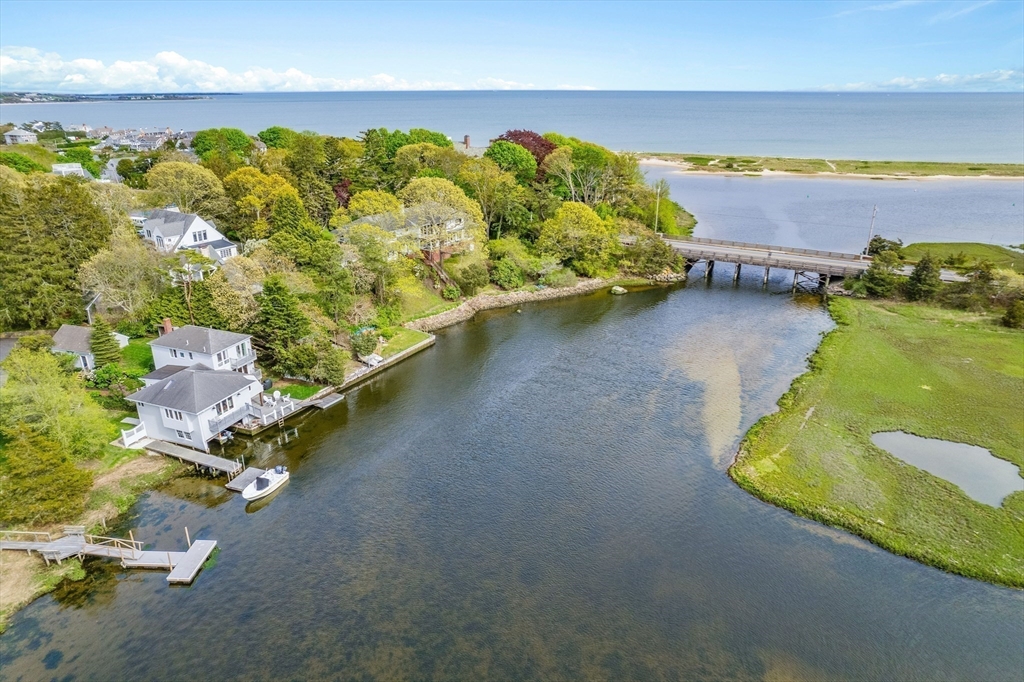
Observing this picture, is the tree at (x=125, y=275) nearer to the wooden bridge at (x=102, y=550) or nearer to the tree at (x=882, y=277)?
the wooden bridge at (x=102, y=550)

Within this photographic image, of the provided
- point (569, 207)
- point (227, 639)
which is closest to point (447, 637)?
point (227, 639)

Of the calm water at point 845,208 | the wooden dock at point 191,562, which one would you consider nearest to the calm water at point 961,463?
the wooden dock at point 191,562

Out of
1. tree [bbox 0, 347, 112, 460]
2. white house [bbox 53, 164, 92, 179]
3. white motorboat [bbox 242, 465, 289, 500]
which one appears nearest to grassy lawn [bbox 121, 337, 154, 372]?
tree [bbox 0, 347, 112, 460]

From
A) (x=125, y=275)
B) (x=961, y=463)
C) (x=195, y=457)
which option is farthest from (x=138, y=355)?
(x=961, y=463)

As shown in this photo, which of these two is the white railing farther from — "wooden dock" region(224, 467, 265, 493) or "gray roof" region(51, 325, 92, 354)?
"gray roof" region(51, 325, 92, 354)

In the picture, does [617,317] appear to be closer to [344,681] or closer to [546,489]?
[546,489]

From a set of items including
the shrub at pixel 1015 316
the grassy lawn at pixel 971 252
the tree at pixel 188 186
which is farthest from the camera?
the grassy lawn at pixel 971 252
